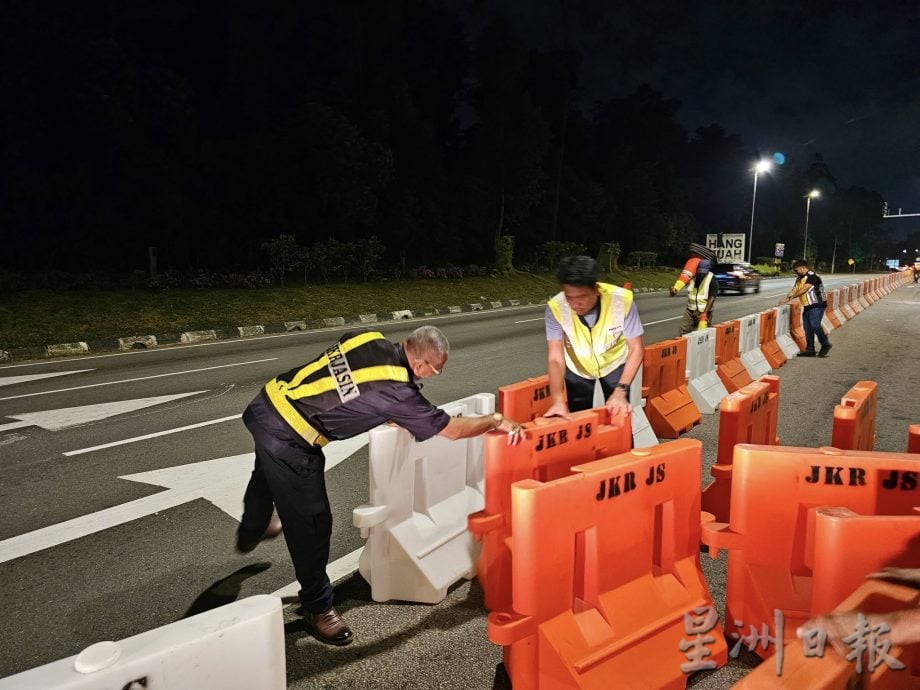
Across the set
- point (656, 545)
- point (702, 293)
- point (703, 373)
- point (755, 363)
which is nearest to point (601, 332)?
point (656, 545)

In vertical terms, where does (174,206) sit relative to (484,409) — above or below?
above

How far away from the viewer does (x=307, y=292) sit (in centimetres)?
2023

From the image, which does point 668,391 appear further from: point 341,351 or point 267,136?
point 267,136

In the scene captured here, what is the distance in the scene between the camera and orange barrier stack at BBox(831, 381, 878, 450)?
3848 millimetres

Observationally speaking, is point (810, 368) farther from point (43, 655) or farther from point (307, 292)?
point (307, 292)

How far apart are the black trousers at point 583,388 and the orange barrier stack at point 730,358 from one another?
13.7 ft

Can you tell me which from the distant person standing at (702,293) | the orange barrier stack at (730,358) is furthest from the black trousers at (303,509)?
the distant person standing at (702,293)

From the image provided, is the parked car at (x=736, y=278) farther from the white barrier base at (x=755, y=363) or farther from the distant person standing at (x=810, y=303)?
the white barrier base at (x=755, y=363)

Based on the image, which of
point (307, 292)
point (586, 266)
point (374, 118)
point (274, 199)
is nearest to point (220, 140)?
point (274, 199)

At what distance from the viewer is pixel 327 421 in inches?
124

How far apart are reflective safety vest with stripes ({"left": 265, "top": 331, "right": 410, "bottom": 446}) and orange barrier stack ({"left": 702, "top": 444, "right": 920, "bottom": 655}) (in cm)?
164

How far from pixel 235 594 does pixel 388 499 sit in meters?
1.05

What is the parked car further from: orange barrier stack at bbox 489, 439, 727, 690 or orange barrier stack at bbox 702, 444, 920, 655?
orange barrier stack at bbox 489, 439, 727, 690

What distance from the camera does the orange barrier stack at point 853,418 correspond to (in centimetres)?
385
